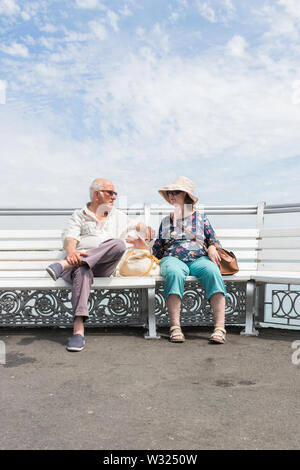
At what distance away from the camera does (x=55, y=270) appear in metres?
4.14

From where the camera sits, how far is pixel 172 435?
7.72 feet

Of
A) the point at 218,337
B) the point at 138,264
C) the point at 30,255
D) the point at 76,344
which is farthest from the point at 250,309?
the point at 30,255

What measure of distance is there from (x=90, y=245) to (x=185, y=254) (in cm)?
96

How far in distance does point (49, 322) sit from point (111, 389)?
84.0 inches

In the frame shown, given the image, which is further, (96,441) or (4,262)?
(4,262)

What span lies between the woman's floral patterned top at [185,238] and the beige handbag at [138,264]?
0.22 metres

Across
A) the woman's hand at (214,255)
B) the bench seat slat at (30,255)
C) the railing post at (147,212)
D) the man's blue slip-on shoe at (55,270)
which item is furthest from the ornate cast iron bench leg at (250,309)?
the bench seat slat at (30,255)

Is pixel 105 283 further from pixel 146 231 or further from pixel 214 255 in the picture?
pixel 214 255

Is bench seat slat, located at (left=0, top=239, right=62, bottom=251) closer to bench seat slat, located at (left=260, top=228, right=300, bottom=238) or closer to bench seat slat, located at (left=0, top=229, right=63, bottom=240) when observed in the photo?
bench seat slat, located at (left=0, top=229, right=63, bottom=240)

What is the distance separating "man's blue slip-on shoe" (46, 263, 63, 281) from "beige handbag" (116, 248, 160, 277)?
0.72m

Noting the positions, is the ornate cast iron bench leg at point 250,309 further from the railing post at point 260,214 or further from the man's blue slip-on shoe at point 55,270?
the man's blue slip-on shoe at point 55,270

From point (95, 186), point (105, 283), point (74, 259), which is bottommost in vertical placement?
point (105, 283)

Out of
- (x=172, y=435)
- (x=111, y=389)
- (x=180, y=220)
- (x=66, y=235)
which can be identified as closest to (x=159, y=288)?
(x=180, y=220)
